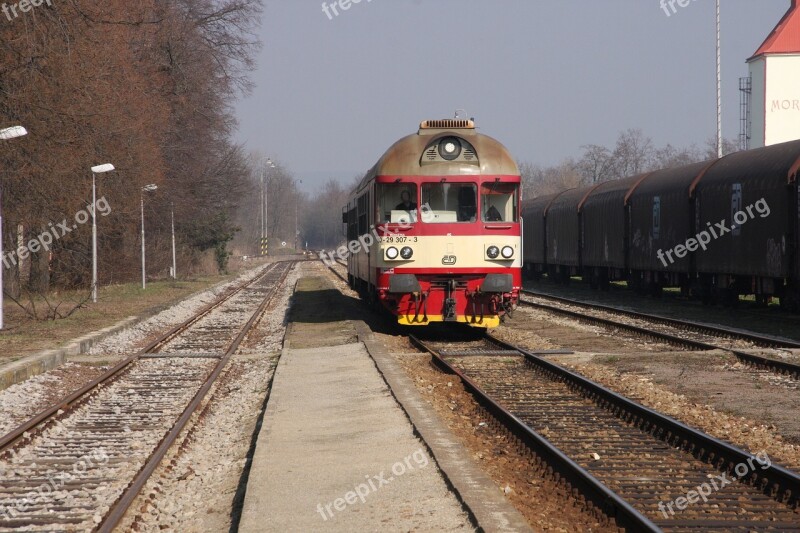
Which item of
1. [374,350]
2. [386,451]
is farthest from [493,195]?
[386,451]

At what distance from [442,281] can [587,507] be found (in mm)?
10408

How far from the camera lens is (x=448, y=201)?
17.2 meters

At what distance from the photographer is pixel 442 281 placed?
669 inches

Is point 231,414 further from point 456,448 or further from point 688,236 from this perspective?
point 688,236

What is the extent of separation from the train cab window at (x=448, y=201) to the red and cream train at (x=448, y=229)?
0.02 meters

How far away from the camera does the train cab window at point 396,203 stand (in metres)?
17.2

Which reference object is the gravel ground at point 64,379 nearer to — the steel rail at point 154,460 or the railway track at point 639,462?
the steel rail at point 154,460

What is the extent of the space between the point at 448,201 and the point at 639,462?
9.61 metres
